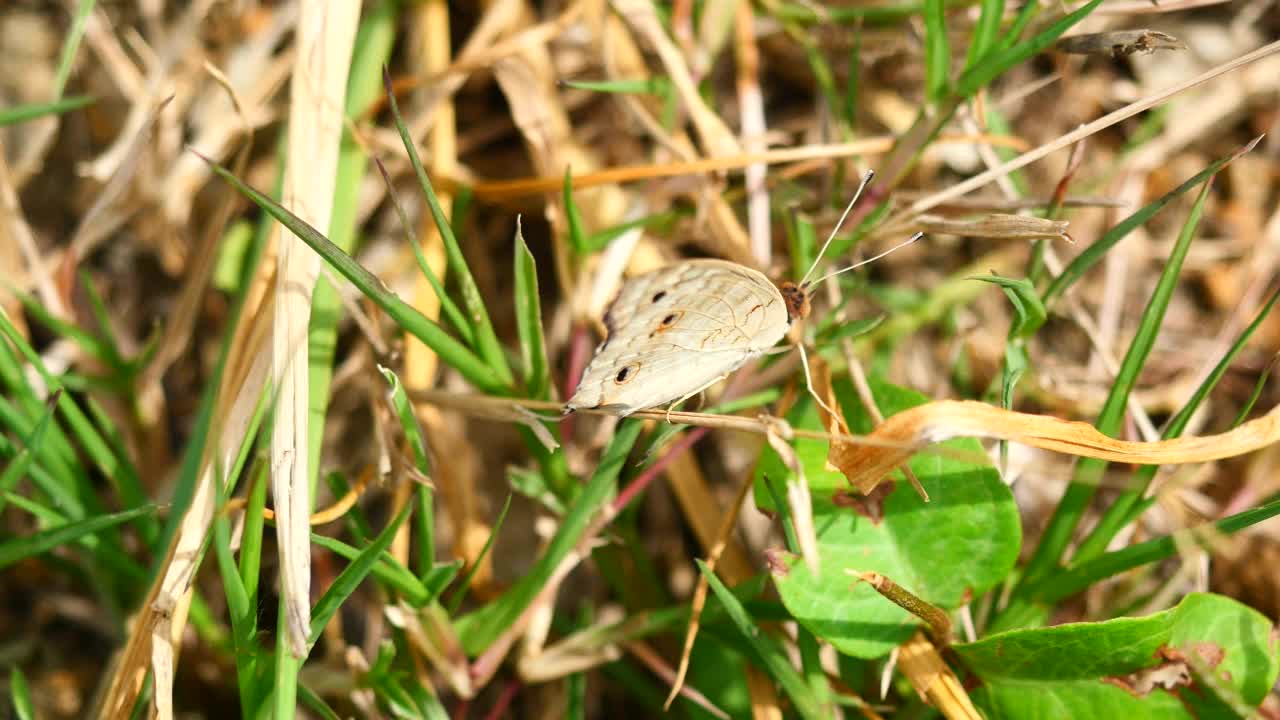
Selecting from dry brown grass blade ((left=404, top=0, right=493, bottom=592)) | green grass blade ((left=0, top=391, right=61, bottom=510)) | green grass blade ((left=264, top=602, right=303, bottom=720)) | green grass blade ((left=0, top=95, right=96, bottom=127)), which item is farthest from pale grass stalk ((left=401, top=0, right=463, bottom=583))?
green grass blade ((left=0, top=95, right=96, bottom=127))

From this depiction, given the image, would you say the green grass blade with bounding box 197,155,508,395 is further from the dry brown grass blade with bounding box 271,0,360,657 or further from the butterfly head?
the butterfly head

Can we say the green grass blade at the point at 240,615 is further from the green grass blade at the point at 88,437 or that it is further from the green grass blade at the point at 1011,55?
the green grass blade at the point at 1011,55

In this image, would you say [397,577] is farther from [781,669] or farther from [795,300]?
[795,300]

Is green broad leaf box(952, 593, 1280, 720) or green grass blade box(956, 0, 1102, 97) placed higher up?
green grass blade box(956, 0, 1102, 97)

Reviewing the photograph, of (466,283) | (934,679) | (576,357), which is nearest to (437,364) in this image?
(576,357)

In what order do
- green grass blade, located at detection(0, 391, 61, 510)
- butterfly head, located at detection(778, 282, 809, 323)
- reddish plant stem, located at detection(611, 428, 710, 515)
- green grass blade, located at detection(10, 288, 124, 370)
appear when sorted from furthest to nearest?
green grass blade, located at detection(10, 288, 124, 370), reddish plant stem, located at detection(611, 428, 710, 515), butterfly head, located at detection(778, 282, 809, 323), green grass blade, located at detection(0, 391, 61, 510)

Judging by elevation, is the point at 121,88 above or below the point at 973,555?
above

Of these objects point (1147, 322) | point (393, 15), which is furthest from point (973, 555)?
point (393, 15)

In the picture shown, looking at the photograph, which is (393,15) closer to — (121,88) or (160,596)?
(121,88)
